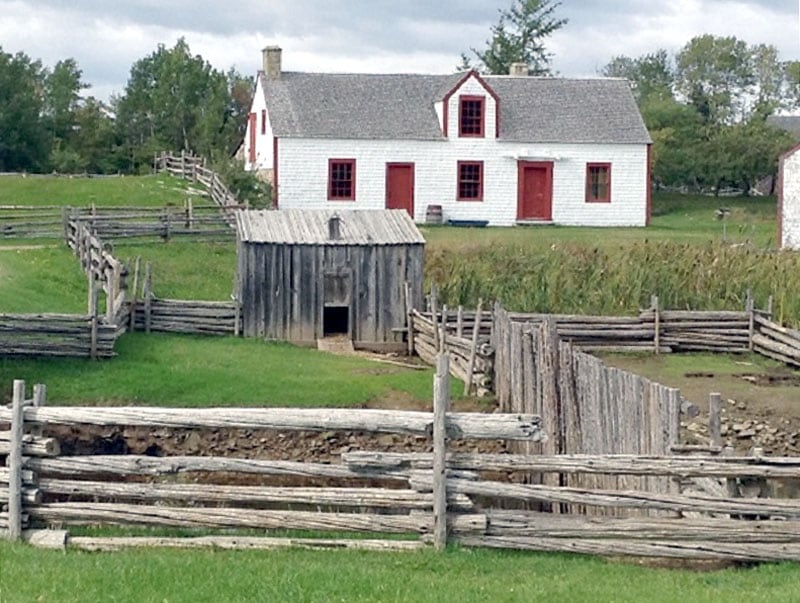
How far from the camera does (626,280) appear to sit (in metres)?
29.7

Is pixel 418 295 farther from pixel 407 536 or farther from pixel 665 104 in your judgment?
pixel 665 104

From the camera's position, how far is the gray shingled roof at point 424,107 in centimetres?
4391

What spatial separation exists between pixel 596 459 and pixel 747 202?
5066 centimetres

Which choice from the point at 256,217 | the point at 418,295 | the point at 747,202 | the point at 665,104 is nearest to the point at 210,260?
the point at 256,217

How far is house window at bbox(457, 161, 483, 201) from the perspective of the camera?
44.3 metres

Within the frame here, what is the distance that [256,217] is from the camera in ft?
95.3

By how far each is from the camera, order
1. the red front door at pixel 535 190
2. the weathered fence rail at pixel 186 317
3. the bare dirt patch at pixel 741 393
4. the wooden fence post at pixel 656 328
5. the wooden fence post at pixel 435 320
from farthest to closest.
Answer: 1. the red front door at pixel 535 190
2. the wooden fence post at pixel 656 328
3. the weathered fence rail at pixel 186 317
4. the wooden fence post at pixel 435 320
5. the bare dirt patch at pixel 741 393

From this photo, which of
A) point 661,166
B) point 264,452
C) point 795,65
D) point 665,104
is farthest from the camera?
point 795,65

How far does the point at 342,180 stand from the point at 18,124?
23.8 meters

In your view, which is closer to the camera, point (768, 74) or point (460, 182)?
point (460, 182)

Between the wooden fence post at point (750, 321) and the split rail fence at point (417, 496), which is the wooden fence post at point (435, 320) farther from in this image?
the split rail fence at point (417, 496)

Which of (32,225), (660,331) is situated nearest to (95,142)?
(32,225)

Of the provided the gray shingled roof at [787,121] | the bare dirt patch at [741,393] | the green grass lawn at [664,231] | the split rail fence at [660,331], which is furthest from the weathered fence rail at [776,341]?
the gray shingled roof at [787,121]

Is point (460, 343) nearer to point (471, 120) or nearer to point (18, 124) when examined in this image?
point (471, 120)
